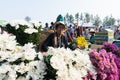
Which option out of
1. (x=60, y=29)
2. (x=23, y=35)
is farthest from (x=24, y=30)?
(x=60, y=29)

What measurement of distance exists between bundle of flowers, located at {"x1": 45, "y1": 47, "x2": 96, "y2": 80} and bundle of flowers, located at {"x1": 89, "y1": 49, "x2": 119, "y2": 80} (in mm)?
533

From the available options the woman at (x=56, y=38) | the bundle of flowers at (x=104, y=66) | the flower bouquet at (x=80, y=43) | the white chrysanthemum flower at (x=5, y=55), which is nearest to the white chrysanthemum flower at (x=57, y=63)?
the white chrysanthemum flower at (x=5, y=55)

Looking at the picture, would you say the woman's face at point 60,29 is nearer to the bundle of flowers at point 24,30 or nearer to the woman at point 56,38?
the woman at point 56,38

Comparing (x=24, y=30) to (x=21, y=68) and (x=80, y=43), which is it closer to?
(x=80, y=43)

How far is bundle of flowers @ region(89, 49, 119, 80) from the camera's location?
564 cm

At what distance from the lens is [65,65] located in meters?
4.61

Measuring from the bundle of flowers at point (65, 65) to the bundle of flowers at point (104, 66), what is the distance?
0.53 metres

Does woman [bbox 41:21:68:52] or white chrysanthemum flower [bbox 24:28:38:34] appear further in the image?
woman [bbox 41:21:68:52]

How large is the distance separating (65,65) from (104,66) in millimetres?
1289

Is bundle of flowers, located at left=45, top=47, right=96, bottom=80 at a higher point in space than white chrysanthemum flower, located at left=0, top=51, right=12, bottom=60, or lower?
lower

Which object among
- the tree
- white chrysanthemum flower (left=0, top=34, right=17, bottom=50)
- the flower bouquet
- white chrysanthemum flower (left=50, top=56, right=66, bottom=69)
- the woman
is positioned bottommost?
the tree

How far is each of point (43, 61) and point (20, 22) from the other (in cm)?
239

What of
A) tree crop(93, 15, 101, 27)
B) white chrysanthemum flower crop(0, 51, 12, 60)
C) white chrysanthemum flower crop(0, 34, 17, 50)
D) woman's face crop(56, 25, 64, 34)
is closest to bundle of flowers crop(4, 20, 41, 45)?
woman's face crop(56, 25, 64, 34)

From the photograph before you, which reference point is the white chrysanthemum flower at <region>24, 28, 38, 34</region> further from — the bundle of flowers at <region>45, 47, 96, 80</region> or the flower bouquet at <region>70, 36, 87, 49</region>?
the bundle of flowers at <region>45, 47, 96, 80</region>
